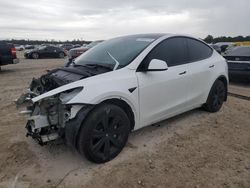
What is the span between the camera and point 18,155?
369 centimetres

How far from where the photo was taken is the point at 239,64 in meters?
8.64

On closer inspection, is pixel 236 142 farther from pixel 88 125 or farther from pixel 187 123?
pixel 88 125

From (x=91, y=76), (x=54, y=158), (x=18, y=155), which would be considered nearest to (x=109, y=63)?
(x=91, y=76)

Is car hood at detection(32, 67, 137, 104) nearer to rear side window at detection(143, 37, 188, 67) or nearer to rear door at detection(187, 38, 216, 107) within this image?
rear side window at detection(143, 37, 188, 67)

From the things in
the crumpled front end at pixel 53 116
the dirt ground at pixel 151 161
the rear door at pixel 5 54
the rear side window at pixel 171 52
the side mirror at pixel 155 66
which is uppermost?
the rear door at pixel 5 54

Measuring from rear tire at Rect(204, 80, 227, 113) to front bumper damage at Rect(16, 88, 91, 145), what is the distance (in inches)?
117

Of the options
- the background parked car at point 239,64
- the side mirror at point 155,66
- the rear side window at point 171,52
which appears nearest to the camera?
the side mirror at point 155,66

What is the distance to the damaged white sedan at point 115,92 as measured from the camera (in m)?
3.17

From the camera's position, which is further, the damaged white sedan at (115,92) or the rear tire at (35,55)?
the rear tire at (35,55)

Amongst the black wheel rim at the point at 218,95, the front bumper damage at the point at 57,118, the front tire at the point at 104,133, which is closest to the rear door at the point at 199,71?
the black wheel rim at the point at 218,95

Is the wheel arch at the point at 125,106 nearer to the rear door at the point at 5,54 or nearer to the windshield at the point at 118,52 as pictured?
the windshield at the point at 118,52

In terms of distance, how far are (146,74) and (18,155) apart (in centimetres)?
213

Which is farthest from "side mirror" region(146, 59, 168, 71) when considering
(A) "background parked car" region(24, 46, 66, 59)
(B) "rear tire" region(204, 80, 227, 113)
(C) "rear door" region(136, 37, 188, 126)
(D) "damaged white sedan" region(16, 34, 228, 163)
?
(A) "background parked car" region(24, 46, 66, 59)

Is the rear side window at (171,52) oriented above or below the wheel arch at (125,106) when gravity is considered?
above
